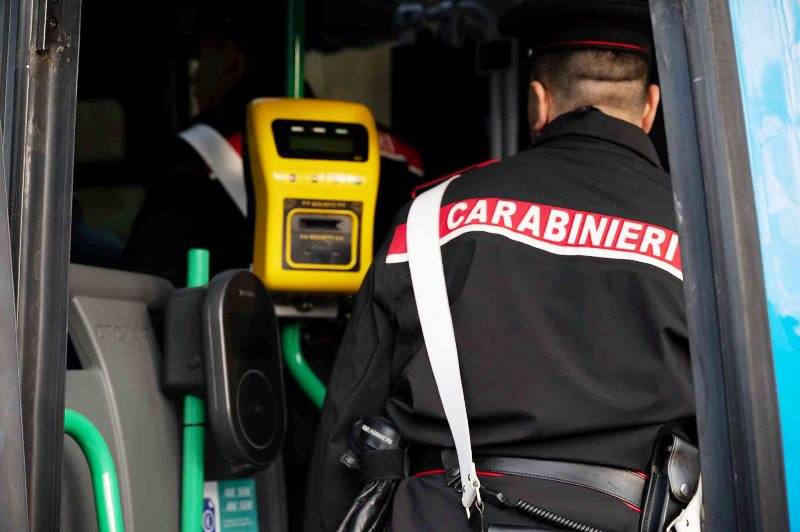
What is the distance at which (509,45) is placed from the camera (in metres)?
4.09

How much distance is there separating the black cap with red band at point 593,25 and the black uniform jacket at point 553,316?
28cm

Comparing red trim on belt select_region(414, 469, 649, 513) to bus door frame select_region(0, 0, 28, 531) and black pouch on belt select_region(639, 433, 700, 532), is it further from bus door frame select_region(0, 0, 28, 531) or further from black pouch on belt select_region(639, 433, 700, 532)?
bus door frame select_region(0, 0, 28, 531)

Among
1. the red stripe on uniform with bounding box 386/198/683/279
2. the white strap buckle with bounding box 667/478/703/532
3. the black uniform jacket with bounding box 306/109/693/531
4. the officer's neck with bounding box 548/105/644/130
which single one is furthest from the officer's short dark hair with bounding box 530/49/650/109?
the white strap buckle with bounding box 667/478/703/532

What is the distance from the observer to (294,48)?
3.68m

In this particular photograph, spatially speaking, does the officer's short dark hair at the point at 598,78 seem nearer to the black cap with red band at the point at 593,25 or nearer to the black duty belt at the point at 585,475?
the black cap with red band at the point at 593,25

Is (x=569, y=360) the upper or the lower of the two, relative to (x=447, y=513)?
upper

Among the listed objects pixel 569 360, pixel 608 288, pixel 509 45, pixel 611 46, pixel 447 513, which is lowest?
pixel 447 513

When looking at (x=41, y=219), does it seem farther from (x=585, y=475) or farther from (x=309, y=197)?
(x=309, y=197)

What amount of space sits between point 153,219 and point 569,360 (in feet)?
5.85

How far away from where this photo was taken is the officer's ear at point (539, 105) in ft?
7.25

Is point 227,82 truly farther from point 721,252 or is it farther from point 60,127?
point 721,252

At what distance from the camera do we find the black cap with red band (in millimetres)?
2162

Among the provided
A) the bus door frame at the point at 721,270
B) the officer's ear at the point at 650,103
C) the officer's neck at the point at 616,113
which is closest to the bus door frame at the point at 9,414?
the bus door frame at the point at 721,270

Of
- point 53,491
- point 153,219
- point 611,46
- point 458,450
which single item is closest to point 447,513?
point 458,450
